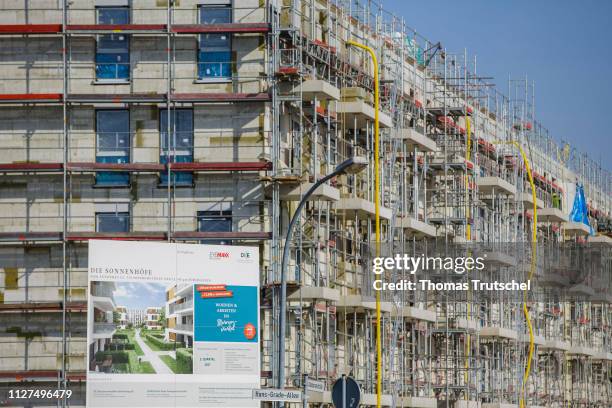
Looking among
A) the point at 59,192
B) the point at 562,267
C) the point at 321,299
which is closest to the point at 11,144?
the point at 59,192

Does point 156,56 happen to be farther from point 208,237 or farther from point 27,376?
point 27,376

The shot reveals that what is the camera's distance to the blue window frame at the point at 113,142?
160 feet

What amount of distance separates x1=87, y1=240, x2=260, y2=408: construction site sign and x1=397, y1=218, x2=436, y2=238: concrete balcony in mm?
12530

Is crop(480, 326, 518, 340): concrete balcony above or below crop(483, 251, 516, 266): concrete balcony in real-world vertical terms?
below

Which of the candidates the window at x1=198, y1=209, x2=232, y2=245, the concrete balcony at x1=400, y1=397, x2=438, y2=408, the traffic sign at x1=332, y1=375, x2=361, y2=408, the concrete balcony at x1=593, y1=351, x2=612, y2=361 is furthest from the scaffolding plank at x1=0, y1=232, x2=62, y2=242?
the concrete balcony at x1=593, y1=351, x2=612, y2=361

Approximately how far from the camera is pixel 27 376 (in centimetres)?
4694

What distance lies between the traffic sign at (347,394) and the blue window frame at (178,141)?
1470 cm

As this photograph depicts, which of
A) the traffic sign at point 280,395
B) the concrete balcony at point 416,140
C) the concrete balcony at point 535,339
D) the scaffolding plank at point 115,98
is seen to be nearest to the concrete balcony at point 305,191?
the scaffolding plank at point 115,98

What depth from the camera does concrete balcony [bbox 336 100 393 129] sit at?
5269 cm

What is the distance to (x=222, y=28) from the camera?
4866 cm

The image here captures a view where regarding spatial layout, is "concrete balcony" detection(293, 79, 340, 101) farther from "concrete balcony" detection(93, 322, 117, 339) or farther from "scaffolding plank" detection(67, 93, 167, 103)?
"concrete balcony" detection(93, 322, 117, 339)

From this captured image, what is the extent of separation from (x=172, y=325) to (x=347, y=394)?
398 inches

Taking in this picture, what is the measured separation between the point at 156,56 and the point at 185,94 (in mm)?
1469

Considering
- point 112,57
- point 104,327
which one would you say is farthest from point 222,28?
point 104,327
